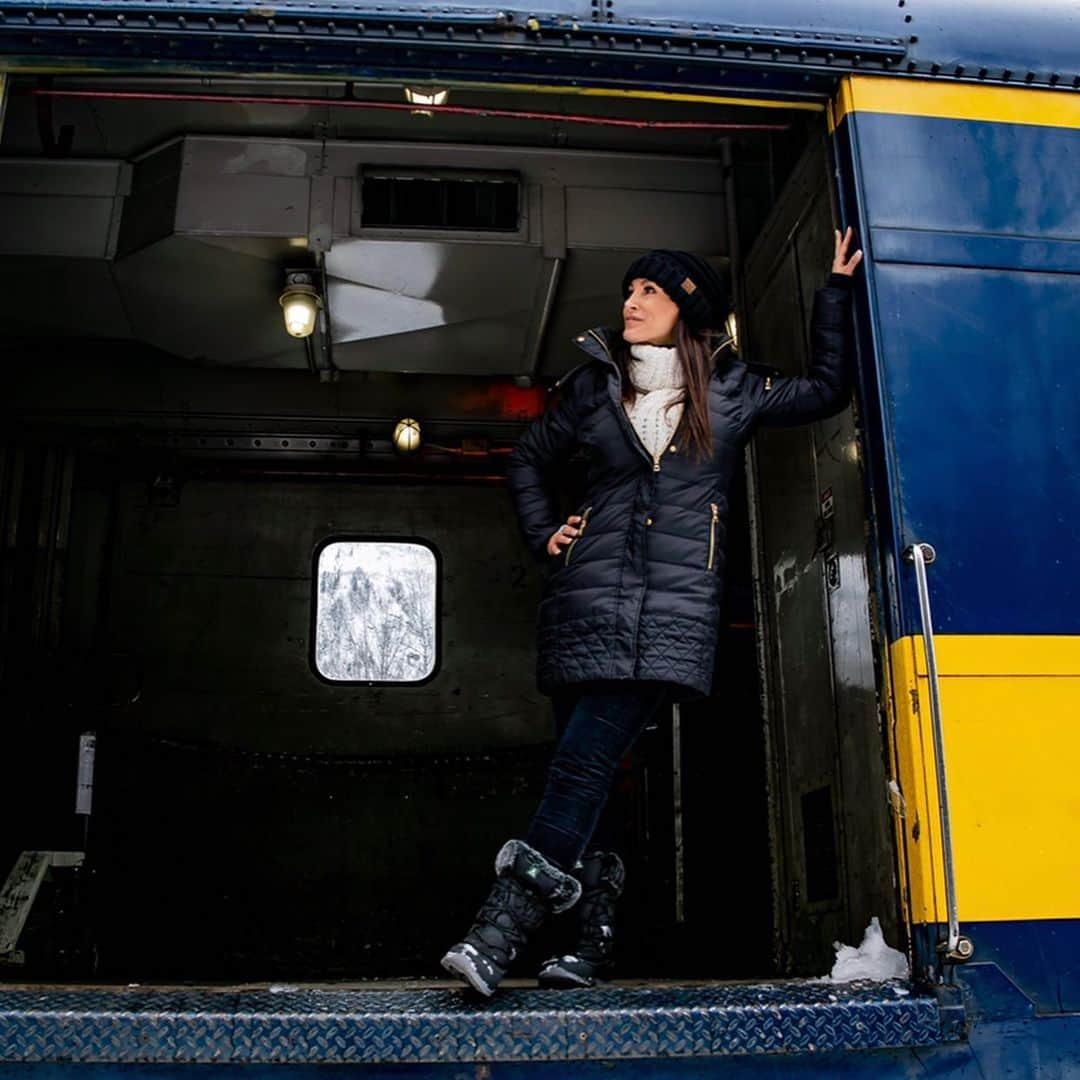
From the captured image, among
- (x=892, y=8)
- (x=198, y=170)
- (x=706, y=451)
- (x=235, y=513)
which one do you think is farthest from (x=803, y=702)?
(x=235, y=513)

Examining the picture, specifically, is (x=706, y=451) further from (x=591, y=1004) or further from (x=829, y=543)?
(x=591, y=1004)

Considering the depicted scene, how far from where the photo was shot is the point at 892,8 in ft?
11.9

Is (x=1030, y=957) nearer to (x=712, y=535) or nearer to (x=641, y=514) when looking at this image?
(x=712, y=535)

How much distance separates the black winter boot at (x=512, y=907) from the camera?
290 centimetres

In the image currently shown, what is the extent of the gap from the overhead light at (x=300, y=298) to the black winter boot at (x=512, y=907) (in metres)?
4.09

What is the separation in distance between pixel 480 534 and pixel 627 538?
216 inches

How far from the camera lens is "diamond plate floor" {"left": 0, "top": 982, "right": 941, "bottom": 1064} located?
8.74 feet

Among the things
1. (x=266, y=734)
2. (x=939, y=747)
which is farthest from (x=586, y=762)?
(x=266, y=734)

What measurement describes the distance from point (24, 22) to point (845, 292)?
2.44 meters

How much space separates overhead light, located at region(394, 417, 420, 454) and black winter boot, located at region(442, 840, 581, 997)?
561 cm

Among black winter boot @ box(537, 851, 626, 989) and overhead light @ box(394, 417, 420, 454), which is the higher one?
overhead light @ box(394, 417, 420, 454)

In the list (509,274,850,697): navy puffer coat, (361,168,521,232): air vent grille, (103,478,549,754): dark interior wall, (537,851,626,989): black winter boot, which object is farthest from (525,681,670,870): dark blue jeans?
(103,478,549,754): dark interior wall

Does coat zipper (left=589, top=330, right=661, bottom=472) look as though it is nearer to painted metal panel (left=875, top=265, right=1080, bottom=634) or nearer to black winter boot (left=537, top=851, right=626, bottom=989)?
painted metal panel (left=875, top=265, right=1080, bottom=634)

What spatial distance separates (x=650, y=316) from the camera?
12.1 feet
